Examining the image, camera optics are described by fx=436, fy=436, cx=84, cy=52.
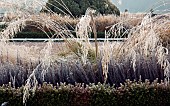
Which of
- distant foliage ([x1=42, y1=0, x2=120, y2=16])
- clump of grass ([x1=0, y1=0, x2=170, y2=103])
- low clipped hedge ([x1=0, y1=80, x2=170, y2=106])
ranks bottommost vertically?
low clipped hedge ([x1=0, y1=80, x2=170, y2=106])

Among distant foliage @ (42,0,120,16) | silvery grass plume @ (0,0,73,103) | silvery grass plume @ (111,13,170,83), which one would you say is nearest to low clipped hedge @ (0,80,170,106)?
silvery grass plume @ (0,0,73,103)

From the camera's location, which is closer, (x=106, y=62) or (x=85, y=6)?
(x=106, y=62)

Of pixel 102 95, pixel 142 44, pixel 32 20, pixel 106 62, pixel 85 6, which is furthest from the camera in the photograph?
pixel 85 6

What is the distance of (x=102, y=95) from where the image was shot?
4.70 metres

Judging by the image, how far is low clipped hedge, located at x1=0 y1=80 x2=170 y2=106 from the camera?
470 cm

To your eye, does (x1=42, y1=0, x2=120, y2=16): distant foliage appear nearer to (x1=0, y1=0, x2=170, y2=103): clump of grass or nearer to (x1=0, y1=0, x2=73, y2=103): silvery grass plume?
(x1=0, y1=0, x2=73, y2=103): silvery grass plume

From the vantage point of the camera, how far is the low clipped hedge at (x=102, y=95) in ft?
15.4

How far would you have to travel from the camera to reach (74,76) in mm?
5406

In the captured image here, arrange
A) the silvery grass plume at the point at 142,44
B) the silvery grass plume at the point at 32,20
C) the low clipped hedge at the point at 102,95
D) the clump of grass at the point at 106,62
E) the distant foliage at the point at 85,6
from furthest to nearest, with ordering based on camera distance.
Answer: the distant foliage at the point at 85,6
the silvery grass plume at the point at 142,44
the clump of grass at the point at 106,62
the silvery grass plume at the point at 32,20
the low clipped hedge at the point at 102,95

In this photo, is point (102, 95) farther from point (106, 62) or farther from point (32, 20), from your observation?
Answer: point (32, 20)

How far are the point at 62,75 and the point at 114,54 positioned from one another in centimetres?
81

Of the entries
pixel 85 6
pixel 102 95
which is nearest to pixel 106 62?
pixel 102 95

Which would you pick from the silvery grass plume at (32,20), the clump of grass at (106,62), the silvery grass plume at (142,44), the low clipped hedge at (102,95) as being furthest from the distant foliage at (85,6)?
the low clipped hedge at (102,95)

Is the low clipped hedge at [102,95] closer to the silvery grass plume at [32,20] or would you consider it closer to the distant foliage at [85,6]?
the silvery grass plume at [32,20]
